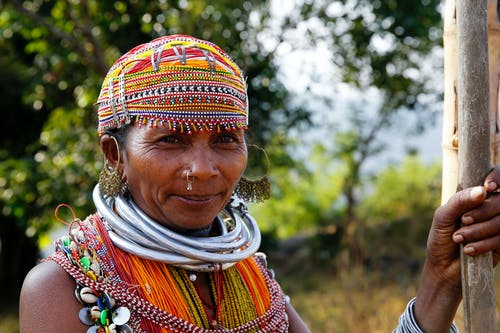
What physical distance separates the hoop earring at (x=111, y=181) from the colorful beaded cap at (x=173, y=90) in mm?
129

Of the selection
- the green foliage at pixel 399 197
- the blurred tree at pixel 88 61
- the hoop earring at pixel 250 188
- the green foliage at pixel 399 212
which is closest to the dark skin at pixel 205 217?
the hoop earring at pixel 250 188

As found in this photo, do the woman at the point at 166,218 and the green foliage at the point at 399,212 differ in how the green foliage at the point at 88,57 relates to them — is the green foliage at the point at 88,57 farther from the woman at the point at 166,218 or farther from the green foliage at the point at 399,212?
the green foliage at the point at 399,212

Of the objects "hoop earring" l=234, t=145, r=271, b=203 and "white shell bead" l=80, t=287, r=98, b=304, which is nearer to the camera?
"white shell bead" l=80, t=287, r=98, b=304

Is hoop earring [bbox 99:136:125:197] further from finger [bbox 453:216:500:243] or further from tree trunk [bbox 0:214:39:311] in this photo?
tree trunk [bbox 0:214:39:311]

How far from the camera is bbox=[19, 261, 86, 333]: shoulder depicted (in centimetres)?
183

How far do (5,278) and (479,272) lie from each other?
13.2 metres

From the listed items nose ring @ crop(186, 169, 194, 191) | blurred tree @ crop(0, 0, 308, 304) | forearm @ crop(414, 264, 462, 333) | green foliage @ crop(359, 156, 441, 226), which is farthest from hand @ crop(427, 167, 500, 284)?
green foliage @ crop(359, 156, 441, 226)

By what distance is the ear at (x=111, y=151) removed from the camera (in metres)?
2.08

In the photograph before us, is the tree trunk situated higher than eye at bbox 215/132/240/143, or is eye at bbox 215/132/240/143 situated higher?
eye at bbox 215/132/240/143

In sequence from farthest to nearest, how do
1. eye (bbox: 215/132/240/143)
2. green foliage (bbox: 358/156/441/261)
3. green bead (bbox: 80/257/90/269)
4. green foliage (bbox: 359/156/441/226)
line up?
1. green foliage (bbox: 359/156/441/226)
2. green foliage (bbox: 358/156/441/261)
3. eye (bbox: 215/132/240/143)
4. green bead (bbox: 80/257/90/269)

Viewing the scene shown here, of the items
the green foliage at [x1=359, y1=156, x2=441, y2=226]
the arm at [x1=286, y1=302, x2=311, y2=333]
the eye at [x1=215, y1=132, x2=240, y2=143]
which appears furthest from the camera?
the green foliage at [x1=359, y1=156, x2=441, y2=226]

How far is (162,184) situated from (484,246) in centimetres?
97

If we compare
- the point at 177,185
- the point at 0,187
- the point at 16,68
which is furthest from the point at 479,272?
the point at 16,68

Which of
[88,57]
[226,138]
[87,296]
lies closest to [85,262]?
[87,296]
